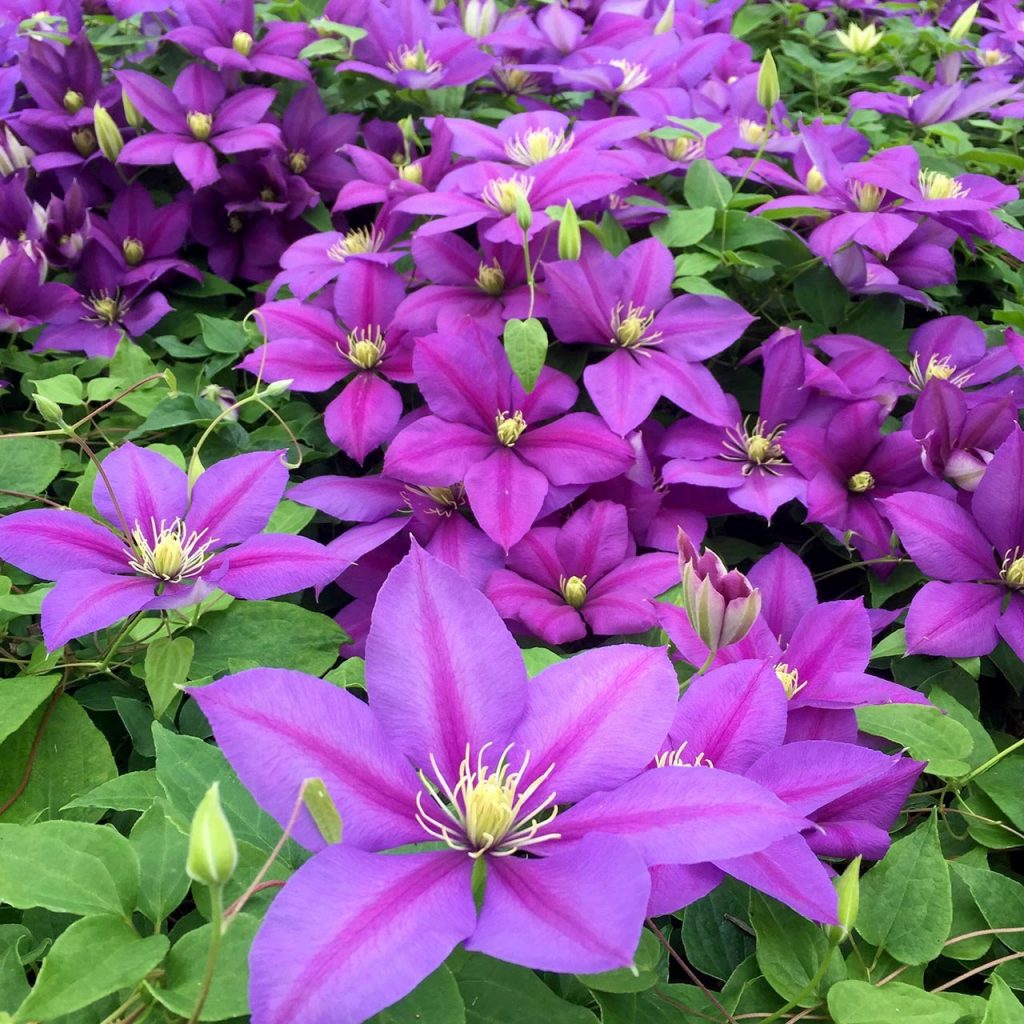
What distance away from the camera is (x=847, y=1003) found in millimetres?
496

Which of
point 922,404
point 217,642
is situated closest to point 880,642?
point 922,404

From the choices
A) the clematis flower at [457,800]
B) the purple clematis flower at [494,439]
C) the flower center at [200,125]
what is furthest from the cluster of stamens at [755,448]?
the flower center at [200,125]

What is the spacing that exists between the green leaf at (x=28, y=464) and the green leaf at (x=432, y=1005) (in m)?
0.60

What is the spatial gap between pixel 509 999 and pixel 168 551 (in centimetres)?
38

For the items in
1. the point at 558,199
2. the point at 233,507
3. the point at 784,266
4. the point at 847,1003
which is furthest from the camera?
the point at 784,266

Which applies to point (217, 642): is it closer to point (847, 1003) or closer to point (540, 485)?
point (540, 485)

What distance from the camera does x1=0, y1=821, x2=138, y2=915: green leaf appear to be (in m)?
0.47

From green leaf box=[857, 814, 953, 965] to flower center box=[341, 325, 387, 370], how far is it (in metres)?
0.64

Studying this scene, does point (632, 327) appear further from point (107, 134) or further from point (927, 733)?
point (107, 134)

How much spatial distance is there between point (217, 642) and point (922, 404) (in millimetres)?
644

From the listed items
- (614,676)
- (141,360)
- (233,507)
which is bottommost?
(141,360)

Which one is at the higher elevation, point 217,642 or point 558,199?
point 558,199

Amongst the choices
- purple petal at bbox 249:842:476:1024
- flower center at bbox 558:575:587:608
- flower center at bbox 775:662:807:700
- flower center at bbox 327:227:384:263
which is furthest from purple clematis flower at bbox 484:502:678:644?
flower center at bbox 327:227:384:263

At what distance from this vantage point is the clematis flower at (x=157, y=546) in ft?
1.99
